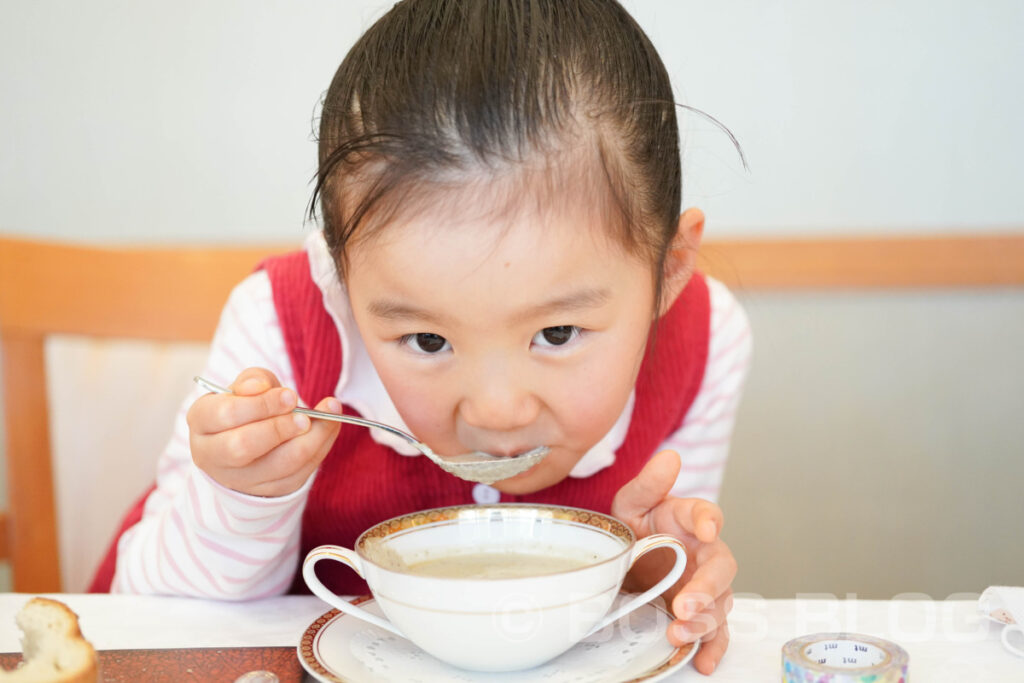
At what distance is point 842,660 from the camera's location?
56 centimetres

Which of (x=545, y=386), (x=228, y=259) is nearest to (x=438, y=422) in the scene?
(x=545, y=386)

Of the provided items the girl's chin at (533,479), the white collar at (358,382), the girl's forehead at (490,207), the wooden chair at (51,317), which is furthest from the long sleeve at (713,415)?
the wooden chair at (51,317)

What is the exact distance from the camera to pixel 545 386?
71 cm

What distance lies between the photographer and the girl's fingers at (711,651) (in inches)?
23.2

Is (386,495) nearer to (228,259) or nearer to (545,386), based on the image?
(545,386)

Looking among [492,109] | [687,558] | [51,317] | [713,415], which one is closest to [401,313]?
[492,109]

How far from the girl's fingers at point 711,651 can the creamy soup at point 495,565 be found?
0.27 feet

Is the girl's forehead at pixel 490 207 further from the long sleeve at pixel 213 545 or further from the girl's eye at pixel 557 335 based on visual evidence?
the long sleeve at pixel 213 545

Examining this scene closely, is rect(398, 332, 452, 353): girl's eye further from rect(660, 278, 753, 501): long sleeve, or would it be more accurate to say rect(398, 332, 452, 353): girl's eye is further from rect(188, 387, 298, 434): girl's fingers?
rect(660, 278, 753, 501): long sleeve

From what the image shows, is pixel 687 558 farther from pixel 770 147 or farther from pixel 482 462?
pixel 770 147

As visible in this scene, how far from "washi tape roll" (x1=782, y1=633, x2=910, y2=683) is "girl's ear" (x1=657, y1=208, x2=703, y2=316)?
1.12ft

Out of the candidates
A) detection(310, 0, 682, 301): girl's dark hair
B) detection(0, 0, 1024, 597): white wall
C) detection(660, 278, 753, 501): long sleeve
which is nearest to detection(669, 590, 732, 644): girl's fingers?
detection(310, 0, 682, 301): girl's dark hair

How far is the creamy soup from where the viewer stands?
633 millimetres

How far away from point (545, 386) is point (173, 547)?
13.5 inches
